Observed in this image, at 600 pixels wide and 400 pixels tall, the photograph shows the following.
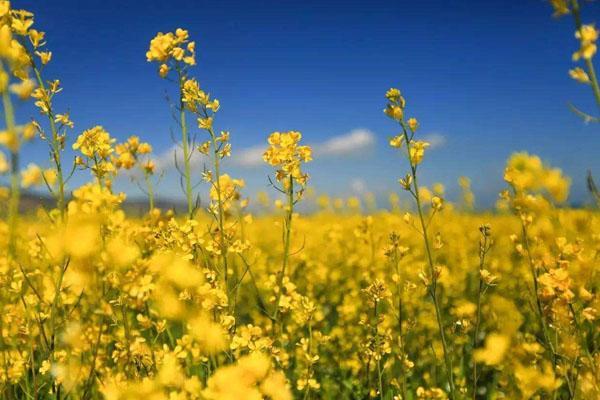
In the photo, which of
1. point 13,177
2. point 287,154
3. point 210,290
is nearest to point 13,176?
point 13,177

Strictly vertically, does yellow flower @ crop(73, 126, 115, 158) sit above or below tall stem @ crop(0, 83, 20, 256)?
above

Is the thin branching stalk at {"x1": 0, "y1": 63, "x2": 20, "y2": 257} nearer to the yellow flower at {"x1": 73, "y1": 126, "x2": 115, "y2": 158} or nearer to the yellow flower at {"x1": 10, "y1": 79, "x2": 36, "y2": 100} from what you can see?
the yellow flower at {"x1": 10, "y1": 79, "x2": 36, "y2": 100}

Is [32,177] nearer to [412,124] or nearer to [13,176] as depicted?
[13,176]

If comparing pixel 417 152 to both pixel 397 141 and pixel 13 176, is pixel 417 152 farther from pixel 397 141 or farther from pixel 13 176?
pixel 13 176

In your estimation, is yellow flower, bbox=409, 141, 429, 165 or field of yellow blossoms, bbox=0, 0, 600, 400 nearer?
field of yellow blossoms, bbox=0, 0, 600, 400

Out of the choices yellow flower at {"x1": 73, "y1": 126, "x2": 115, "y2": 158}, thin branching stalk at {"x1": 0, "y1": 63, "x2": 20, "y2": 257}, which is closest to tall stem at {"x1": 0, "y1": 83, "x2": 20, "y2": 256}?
thin branching stalk at {"x1": 0, "y1": 63, "x2": 20, "y2": 257}

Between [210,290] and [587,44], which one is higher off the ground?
[587,44]

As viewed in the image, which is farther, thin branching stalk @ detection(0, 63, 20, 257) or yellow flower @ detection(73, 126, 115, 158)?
yellow flower @ detection(73, 126, 115, 158)

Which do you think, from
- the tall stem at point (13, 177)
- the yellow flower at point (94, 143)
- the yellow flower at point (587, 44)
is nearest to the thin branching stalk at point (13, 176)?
the tall stem at point (13, 177)

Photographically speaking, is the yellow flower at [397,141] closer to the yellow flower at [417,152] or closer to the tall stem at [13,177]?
the yellow flower at [417,152]

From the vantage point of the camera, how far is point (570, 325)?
7.80ft

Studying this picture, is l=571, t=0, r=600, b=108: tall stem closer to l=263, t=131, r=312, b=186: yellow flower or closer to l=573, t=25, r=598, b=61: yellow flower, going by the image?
l=573, t=25, r=598, b=61: yellow flower

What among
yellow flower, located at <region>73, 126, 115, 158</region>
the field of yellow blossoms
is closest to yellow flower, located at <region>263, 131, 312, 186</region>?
the field of yellow blossoms

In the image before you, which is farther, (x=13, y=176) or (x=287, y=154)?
(x=287, y=154)
